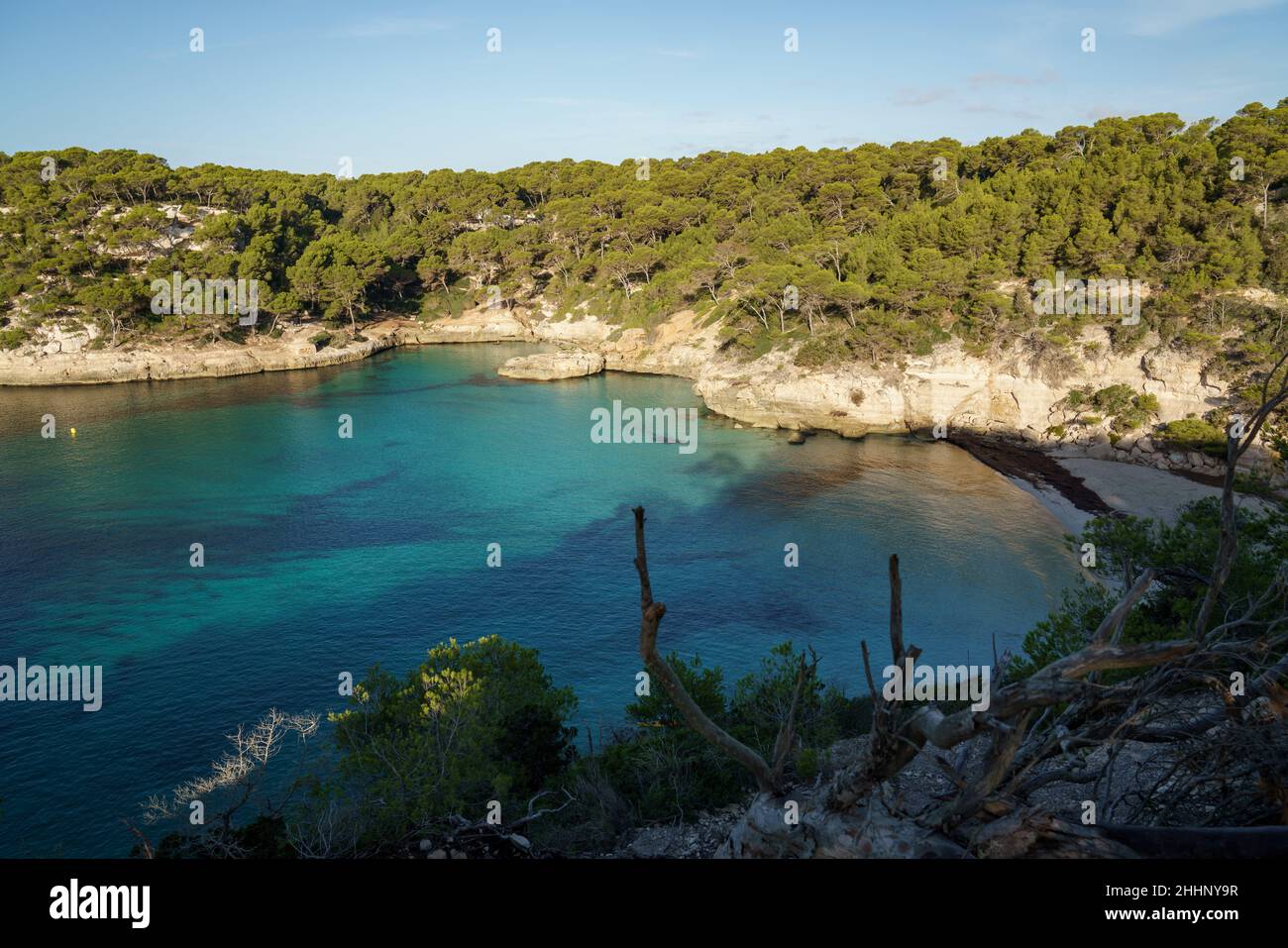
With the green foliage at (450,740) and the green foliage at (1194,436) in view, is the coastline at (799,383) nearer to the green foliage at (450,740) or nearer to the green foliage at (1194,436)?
the green foliage at (1194,436)

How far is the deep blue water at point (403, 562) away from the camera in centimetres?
2691

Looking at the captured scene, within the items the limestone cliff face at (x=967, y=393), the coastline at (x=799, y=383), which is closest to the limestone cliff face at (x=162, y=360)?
the coastline at (x=799, y=383)

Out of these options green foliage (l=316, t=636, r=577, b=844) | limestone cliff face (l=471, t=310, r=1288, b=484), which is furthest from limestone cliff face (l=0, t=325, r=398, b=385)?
green foliage (l=316, t=636, r=577, b=844)

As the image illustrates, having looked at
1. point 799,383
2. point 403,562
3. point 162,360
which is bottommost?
point 403,562

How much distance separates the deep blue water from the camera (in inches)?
1059

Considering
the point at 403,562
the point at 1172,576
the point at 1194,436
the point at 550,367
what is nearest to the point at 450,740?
the point at 1172,576

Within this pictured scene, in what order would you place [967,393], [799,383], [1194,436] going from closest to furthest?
[1194,436] < [967,393] < [799,383]

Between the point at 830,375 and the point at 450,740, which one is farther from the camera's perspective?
the point at 830,375

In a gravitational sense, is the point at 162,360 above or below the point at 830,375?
above

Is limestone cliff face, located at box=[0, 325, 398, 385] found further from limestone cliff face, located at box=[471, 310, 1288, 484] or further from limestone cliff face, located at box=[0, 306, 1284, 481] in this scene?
limestone cliff face, located at box=[471, 310, 1288, 484]

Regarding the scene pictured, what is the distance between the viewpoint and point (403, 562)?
39094mm

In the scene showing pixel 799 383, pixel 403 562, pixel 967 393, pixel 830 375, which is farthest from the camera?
pixel 799 383

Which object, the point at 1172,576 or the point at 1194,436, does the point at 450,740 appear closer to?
the point at 1172,576
